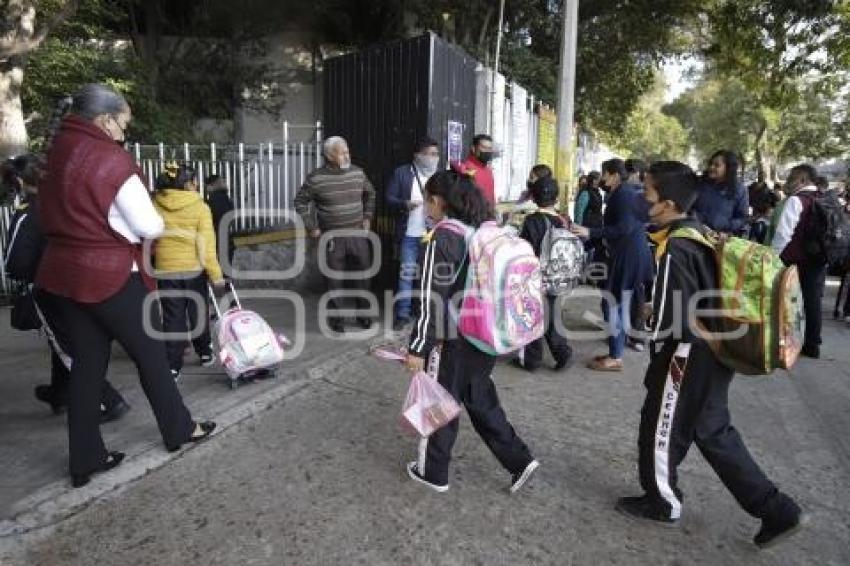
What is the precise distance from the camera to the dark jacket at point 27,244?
3.57 metres

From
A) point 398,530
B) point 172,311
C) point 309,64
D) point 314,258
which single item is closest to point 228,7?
point 309,64

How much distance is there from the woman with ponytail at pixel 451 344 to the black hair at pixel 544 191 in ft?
5.48

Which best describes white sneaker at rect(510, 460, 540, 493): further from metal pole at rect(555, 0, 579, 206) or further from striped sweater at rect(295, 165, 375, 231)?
metal pole at rect(555, 0, 579, 206)

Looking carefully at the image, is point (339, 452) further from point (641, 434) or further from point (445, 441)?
point (641, 434)

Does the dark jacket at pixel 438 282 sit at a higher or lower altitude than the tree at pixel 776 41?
lower

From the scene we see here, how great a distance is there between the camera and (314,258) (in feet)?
25.6

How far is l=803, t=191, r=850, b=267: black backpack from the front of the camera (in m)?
5.43

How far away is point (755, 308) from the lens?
2607mm

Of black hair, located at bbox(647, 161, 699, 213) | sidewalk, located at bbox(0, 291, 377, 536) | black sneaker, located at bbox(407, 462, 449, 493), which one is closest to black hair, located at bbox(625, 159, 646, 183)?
sidewalk, located at bbox(0, 291, 377, 536)

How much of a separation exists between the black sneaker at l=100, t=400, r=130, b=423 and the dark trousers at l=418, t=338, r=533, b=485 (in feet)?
6.35

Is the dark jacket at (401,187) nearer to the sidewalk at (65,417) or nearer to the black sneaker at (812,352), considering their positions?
the sidewalk at (65,417)

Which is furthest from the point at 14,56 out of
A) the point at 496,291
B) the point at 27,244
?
the point at 496,291

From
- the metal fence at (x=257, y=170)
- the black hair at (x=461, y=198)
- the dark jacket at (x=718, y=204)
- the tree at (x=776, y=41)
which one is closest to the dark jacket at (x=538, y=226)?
the dark jacket at (x=718, y=204)

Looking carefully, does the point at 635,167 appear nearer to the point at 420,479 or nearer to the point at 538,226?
the point at 538,226
